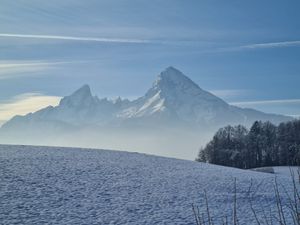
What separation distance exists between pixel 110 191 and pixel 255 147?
209 ft

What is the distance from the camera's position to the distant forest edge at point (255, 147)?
82.2 meters

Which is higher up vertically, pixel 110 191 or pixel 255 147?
pixel 255 147

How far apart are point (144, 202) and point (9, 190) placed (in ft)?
22.8

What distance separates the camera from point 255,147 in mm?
84688

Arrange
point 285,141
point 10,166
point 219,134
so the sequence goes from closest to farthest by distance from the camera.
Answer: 1. point 10,166
2. point 285,141
3. point 219,134

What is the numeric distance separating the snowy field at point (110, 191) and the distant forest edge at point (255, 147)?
47.5m

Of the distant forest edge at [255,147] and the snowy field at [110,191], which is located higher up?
the distant forest edge at [255,147]

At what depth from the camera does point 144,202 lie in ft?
73.4

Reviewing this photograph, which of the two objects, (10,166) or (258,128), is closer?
(10,166)

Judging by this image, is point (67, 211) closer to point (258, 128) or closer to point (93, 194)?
point (93, 194)

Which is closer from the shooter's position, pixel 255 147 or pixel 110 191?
pixel 110 191

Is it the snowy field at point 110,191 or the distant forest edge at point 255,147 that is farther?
the distant forest edge at point 255,147

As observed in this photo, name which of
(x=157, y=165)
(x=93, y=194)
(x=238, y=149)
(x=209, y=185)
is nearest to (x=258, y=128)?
(x=238, y=149)

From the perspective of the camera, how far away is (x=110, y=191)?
2478 centimetres
